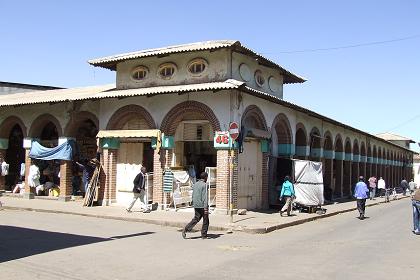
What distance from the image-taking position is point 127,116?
20.3 m

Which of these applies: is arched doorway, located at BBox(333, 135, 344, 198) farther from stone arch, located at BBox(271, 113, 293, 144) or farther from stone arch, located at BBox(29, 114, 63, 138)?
stone arch, located at BBox(29, 114, 63, 138)

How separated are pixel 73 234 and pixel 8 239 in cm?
171

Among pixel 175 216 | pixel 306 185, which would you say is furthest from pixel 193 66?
pixel 306 185

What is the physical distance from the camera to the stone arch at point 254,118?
18531mm

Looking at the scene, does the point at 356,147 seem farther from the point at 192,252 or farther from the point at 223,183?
the point at 192,252

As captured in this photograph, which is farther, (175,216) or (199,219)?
(175,216)

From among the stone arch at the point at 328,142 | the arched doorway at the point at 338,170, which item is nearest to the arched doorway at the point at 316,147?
the stone arch at the point at 328,142

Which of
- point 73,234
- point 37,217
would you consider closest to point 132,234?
point 73,234

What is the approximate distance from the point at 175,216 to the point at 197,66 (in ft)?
18.8

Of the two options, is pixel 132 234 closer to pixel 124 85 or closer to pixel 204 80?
pixel 204 80

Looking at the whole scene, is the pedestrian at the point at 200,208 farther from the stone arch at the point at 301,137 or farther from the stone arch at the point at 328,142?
the stone arch at the point at 328,142

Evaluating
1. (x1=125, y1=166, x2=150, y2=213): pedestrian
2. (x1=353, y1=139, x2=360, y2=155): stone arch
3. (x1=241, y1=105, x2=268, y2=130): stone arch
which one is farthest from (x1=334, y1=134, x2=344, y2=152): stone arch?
(x1=125, y1=166, x2=150, y2=213): pedestrian

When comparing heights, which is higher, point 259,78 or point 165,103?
point 259,78

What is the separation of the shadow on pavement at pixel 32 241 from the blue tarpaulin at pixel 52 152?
27.9 feet
